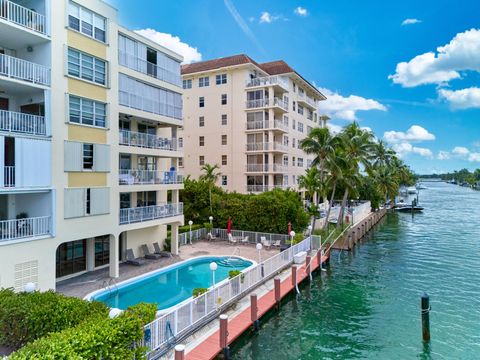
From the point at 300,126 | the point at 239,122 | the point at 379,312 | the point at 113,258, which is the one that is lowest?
the point at 379,312

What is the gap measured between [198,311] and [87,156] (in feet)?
34.5

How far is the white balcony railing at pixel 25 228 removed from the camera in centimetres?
1538

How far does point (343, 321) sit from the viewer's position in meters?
17.6

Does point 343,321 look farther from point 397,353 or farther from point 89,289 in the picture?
point 89,289

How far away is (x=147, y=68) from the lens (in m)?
23.2

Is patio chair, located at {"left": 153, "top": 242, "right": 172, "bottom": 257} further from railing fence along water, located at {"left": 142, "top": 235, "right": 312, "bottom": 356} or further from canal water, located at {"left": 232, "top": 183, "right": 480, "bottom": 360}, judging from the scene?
canal water, located at {"left": 232, "top": 183, "right": 480, "bottom": 360}

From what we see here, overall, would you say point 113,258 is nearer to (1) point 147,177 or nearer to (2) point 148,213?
(2) point 148,213

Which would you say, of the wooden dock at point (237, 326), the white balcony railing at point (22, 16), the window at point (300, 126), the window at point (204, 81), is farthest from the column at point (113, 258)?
the window at point (300, 126)

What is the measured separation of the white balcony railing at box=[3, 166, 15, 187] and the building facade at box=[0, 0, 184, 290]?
44 millimetres

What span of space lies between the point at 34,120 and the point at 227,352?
45.1 feet

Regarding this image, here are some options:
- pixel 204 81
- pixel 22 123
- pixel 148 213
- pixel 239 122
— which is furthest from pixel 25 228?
pixel 204 81

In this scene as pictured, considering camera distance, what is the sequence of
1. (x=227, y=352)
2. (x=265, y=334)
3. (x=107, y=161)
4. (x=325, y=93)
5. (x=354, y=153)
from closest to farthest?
(x=227, y=352) → (x=265, y=334) → (x=107, y=161) → (x=354, y=153) → (x=325, y=93)

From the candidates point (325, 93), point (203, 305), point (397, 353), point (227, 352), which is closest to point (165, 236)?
point (203, 305)

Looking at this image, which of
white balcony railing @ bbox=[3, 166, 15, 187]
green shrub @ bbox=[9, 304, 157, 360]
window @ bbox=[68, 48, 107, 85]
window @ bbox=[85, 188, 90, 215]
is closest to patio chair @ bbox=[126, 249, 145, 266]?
window @ bbox=[85, 188, 90, 215]
